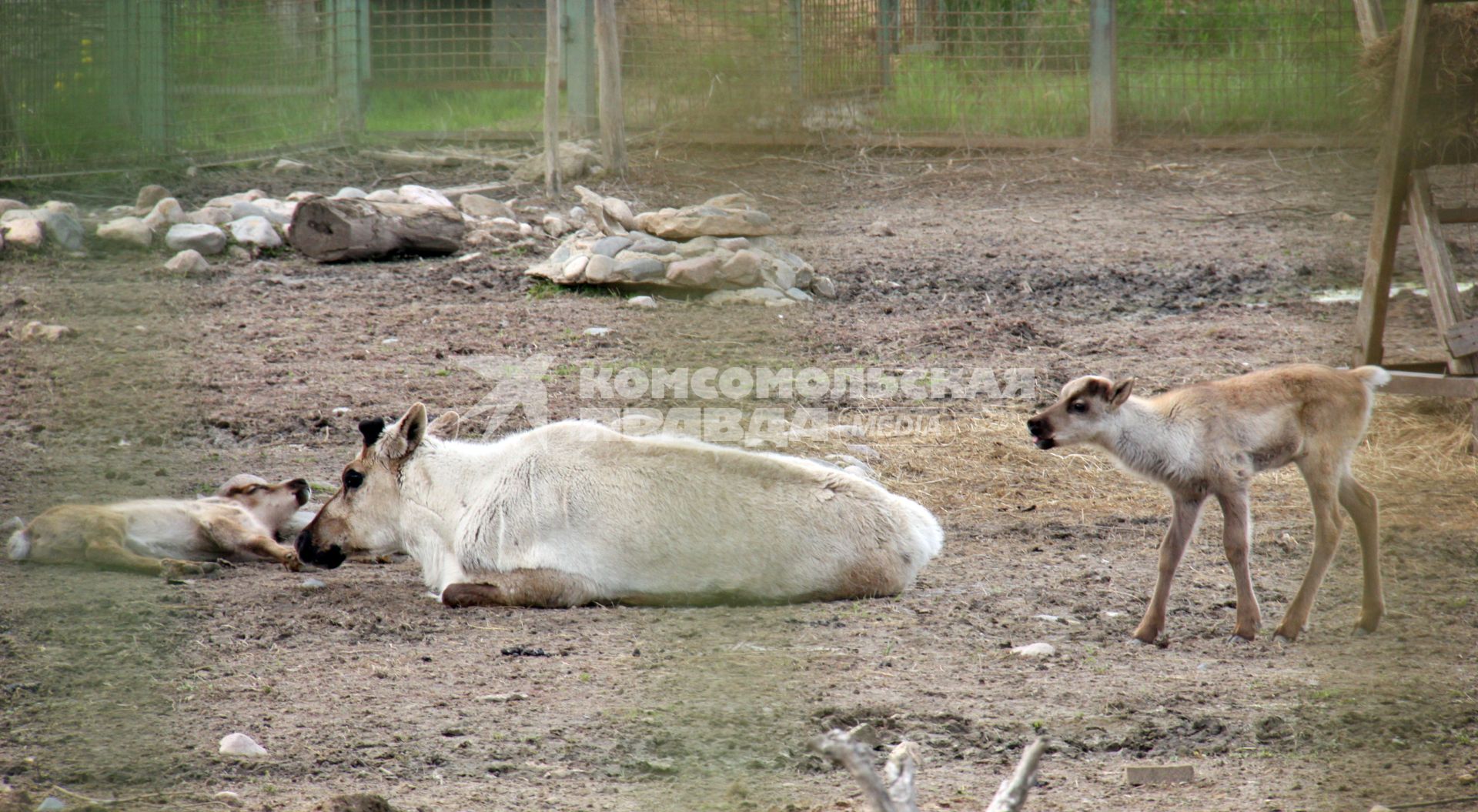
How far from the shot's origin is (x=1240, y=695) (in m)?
3.93

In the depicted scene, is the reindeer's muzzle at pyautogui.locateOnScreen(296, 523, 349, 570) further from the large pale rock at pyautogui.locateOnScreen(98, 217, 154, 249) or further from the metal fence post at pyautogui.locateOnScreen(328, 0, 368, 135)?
the metal fence post at pyautogui.locateOnScreen(328, 0, 368, 135)

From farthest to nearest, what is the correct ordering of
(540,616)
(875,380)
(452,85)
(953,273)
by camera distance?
(452,85), (953,273), (875,380), (540,616)

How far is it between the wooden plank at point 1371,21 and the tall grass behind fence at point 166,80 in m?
7.70

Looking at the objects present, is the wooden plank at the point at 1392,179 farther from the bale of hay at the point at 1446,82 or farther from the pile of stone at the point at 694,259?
the pile of stone at the point at 694,259

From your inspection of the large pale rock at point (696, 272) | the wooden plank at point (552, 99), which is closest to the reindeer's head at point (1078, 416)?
the large pale rock at point (696, 272)

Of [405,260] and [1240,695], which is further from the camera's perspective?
[405,260]

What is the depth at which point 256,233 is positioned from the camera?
35.9 feet

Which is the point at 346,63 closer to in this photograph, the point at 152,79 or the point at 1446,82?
the point at 152,79

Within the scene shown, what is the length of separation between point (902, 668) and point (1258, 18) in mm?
11357

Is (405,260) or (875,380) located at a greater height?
(405,260)

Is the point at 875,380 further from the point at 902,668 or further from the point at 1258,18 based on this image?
the point at 1258,18

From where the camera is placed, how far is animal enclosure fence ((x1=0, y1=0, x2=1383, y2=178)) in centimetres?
1133

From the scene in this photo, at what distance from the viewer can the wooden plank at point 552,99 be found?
36.7ft

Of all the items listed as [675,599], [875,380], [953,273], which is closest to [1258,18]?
[953,273]
